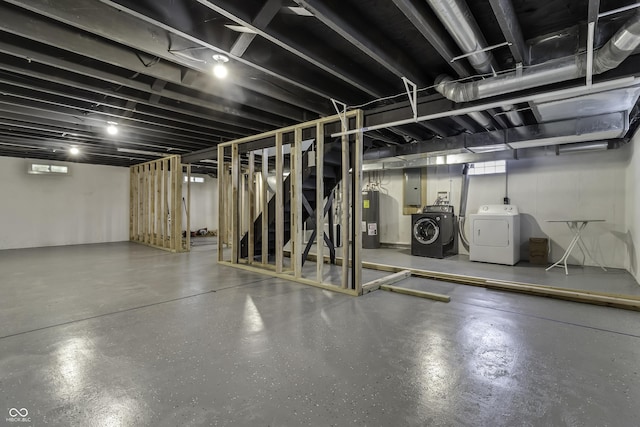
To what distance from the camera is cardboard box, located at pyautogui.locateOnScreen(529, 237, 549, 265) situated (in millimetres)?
5430

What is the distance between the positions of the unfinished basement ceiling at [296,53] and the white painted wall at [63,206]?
428 cm

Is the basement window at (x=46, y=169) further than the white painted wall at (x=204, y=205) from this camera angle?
No

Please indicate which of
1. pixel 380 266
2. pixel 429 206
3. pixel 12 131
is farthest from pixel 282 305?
pixel 12 131

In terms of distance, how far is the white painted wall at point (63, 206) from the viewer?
7.36 meters

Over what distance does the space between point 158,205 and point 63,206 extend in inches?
108

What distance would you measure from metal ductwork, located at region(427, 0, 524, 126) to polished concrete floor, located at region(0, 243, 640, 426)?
7.26ft

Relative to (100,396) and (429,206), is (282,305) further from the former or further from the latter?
(429,206)

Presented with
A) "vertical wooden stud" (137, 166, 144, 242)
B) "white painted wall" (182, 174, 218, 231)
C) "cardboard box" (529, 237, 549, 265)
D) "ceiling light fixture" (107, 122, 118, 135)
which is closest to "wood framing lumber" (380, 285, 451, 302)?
"cardboard box" (529, 237, 549, 265)

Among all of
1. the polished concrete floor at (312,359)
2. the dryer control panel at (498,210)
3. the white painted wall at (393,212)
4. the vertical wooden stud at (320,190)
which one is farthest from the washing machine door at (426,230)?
the vertical wooden stud at (320,190)

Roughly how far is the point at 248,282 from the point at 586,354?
3.50m

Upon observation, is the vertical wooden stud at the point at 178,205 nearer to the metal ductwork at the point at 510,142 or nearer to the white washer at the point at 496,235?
the metal ductwork at the point at 510,142

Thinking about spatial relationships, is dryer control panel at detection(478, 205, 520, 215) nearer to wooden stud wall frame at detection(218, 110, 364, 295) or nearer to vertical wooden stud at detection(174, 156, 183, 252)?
wooden stud wall frame at detection(218, 110, 364, 295)

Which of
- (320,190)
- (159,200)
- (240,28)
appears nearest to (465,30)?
(240,28)

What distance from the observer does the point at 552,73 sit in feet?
7.54
